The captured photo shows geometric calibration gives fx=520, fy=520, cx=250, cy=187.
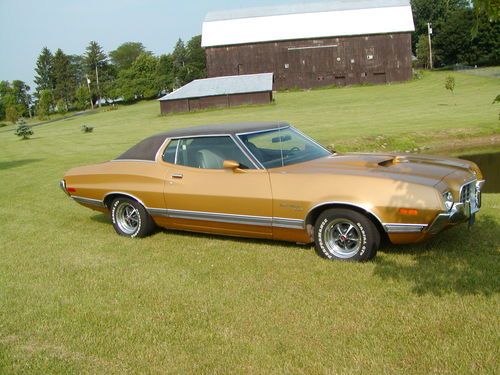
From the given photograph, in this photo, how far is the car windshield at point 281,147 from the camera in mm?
6209

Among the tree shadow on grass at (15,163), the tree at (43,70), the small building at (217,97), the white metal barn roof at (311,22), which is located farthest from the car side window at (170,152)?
the tree at (43,70)

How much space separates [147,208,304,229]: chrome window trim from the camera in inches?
226

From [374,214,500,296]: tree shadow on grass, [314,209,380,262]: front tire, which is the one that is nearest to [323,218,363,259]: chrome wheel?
[314,209,380,262]: front tire

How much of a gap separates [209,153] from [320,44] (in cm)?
6106

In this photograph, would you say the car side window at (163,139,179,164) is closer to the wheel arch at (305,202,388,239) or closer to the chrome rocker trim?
the wheel arch at (305,202,388,239)

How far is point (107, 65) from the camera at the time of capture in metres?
101

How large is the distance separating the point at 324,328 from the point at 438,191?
1887 millimetres

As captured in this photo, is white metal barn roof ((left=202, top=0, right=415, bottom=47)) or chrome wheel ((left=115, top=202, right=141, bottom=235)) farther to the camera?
white metal barn roof ((left=202, top=0, right=415, bottom=47))

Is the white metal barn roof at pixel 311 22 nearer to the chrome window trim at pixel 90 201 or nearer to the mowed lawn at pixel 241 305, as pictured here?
the mowed lawn at pixel 241 305

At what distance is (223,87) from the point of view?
50.0m

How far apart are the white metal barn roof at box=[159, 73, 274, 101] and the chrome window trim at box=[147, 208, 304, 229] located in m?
42.1

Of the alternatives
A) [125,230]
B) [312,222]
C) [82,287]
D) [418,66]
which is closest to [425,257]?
[312,222]

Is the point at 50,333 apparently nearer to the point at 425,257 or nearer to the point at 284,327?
the point at 284,327

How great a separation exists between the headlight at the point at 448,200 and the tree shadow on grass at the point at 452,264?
0.57m
